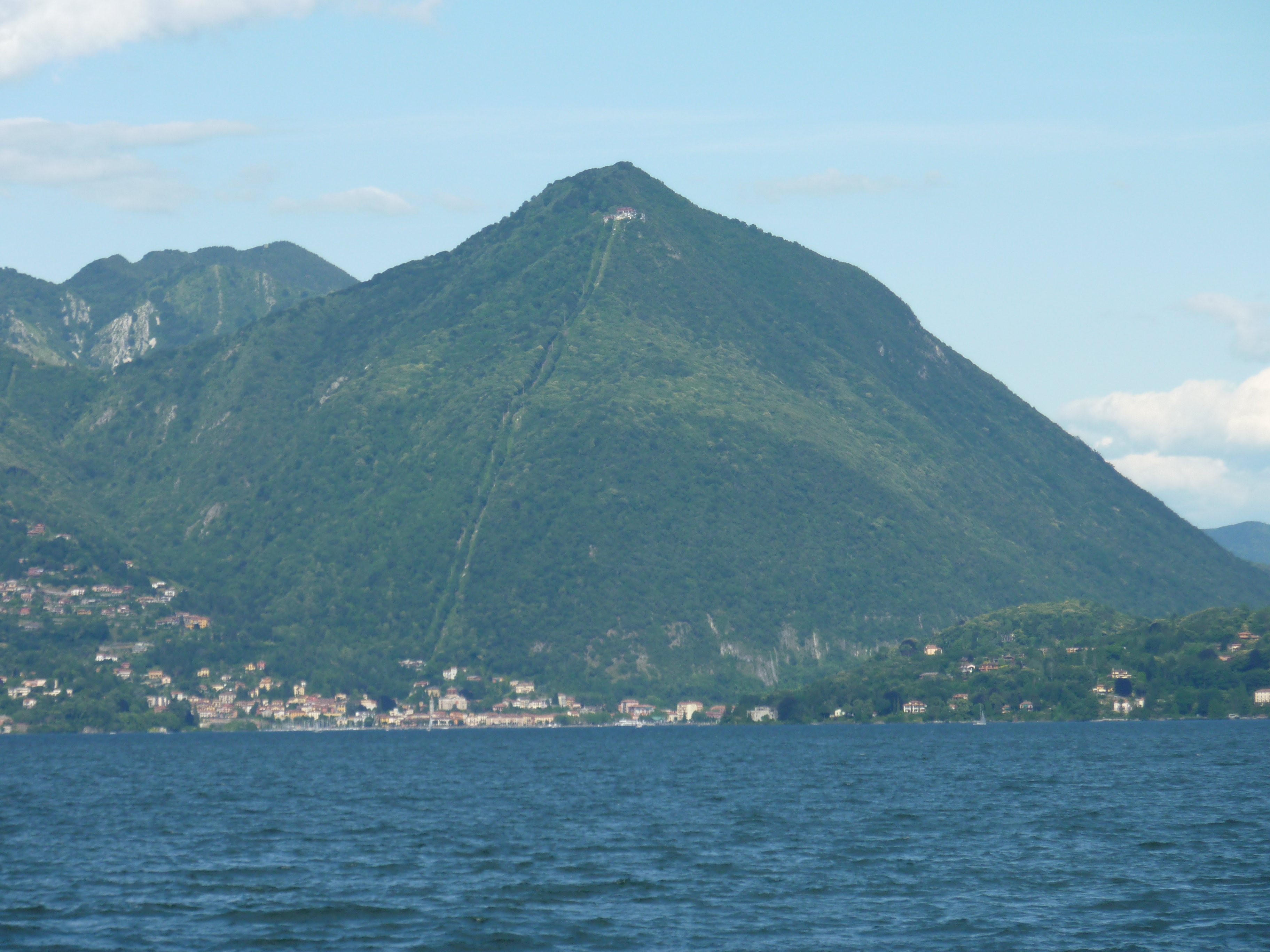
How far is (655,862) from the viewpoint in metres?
73.8

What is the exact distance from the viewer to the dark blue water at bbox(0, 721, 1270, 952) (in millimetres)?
55531

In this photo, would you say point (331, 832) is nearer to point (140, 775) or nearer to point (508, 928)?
point (508, 928)

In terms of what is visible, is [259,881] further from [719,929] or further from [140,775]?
[140,775]

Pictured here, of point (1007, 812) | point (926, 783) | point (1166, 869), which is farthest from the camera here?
point (926, 783)

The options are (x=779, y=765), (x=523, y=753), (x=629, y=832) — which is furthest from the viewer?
(x=523, y=753)

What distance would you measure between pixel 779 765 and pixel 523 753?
50889 mm

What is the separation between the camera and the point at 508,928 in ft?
185

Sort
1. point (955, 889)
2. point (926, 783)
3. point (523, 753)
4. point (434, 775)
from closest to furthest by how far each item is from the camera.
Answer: point (955, 889)
point (926, 783)
point (434, 775)
point (523, 753)

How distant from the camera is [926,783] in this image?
12381 cm

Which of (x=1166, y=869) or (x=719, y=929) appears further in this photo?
(x=1166, y=869)

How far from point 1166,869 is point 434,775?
295 ft

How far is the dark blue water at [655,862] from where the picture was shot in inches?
2186

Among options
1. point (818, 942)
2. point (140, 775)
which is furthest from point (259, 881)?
point (140, 775)

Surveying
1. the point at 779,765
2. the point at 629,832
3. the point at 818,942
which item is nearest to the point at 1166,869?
the point at 818,942
